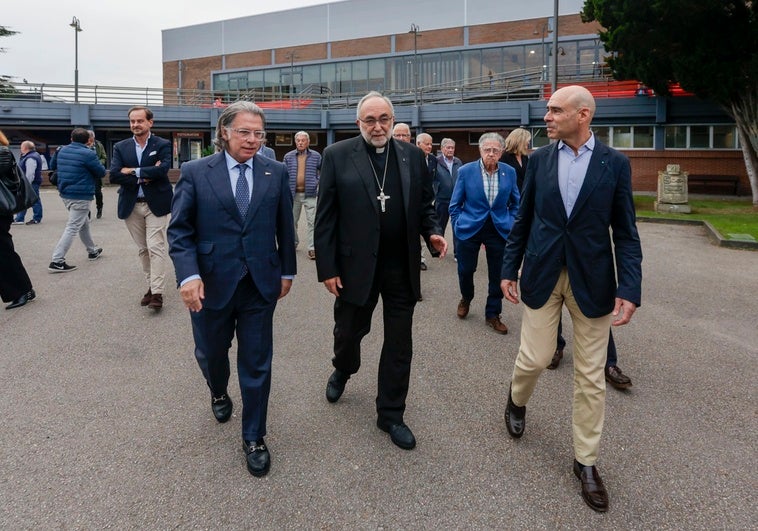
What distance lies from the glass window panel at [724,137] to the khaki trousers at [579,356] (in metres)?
26.0

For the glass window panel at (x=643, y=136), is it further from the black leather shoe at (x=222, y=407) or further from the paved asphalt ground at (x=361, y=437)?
the black leather shoe at (x=222, y=407)

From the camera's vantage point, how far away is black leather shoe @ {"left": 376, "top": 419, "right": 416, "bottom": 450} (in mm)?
3225

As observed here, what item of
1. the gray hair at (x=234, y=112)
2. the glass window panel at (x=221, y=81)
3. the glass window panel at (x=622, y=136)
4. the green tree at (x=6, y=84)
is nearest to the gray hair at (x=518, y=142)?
the gray hair at (x=234, y=112)

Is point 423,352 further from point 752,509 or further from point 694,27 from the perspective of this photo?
point 694,27

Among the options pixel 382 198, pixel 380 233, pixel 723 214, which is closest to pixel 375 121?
pixel 382 198

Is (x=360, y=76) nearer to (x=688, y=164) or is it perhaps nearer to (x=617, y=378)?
(x=688, y=164)

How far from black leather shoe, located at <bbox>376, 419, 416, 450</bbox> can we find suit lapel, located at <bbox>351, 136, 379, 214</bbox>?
1306mm

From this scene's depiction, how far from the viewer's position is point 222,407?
11.7 feet

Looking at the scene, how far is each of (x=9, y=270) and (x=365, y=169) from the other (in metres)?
4.96

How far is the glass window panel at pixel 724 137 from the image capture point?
24.0 m

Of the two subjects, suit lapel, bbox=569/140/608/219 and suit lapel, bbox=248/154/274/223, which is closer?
suit lapel, bbox=569/140/608/219

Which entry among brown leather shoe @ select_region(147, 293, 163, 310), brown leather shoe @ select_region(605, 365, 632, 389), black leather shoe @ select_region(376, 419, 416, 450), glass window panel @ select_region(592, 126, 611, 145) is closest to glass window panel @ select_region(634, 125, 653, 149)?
glass window panel @ select_region(592, 126, 611, 145)

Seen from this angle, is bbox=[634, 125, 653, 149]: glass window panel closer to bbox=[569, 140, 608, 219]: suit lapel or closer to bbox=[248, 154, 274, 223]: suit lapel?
bbox=[569, 140, 608, 219]: suit lapel

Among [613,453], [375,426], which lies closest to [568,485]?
[613,453]
